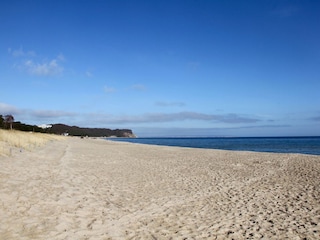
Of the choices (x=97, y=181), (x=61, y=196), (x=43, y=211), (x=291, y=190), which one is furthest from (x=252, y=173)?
(x=43, y=211)

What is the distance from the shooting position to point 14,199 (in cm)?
726

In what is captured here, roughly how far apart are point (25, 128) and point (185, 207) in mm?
75270

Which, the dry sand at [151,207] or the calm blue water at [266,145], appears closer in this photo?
the dry sand at [151,207]

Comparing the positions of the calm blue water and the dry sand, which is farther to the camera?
the calm blue water

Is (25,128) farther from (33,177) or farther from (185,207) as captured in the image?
(185,207)

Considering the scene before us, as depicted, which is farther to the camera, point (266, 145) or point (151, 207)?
point (266, 145)

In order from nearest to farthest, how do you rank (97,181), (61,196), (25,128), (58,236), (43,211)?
1. (58,236)
2. (43,211)
3. (61,196)
4. (97,181)
5. (25,128)

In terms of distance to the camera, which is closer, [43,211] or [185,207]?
[43,211]

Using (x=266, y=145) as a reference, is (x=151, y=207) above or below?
below

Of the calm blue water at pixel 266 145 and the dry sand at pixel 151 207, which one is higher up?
the calm blue water at pixel 266 145

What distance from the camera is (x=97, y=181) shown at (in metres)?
10.9

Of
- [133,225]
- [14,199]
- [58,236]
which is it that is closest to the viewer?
[58,236]

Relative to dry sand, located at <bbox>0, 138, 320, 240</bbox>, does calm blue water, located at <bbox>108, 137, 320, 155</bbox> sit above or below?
above

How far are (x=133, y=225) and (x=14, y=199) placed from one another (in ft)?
10.9
